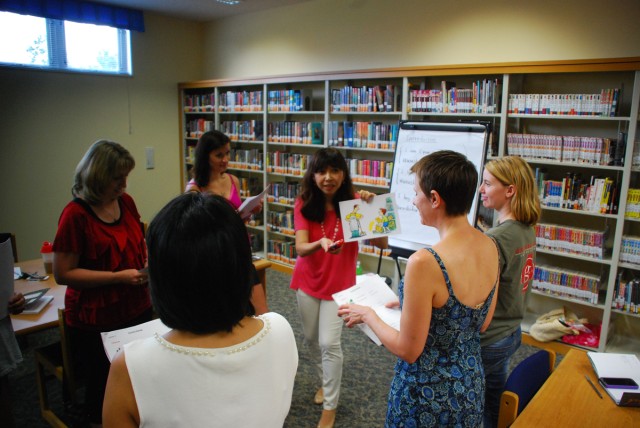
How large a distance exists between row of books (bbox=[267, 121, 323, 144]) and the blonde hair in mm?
3342

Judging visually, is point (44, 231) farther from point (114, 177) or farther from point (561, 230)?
point (561, 230)

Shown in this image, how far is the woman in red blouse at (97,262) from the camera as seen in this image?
72.3 inches

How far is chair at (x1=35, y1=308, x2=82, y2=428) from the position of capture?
78.7 inches

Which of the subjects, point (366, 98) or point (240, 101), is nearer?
point (366, 98)

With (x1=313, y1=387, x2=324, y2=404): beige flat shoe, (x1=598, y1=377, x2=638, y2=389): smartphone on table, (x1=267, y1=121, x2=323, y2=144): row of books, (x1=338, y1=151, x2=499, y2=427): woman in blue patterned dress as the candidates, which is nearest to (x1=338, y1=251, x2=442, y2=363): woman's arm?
(x1=338, y1=151, x2=499, y2=427): woman in blue patterned dress

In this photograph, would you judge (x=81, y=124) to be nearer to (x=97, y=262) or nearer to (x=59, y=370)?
(x=59, y=370)

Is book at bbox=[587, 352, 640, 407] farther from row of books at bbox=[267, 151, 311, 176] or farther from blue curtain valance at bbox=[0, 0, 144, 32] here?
blue curtain valance at bbox=[0, 0, 144, 32]

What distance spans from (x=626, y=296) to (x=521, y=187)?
90.9 inches

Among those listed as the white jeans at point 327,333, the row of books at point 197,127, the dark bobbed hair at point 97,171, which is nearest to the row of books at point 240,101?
the row of books at point 197,127

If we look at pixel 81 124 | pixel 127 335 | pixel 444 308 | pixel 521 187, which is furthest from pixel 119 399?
pixel 81 124

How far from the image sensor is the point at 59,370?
2.29 m

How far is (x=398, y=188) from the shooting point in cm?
386

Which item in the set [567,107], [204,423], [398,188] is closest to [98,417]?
[204,423]

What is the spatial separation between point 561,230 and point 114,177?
3.31 meters
